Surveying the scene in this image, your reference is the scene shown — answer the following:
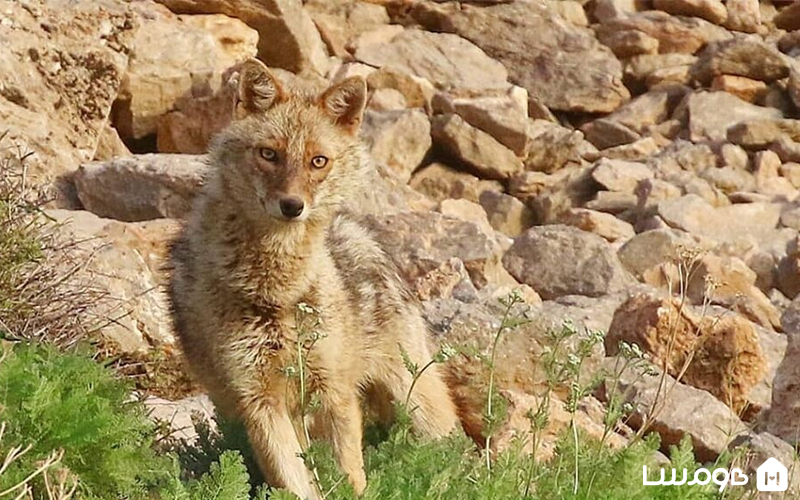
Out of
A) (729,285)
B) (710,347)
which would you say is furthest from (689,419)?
(729,285)

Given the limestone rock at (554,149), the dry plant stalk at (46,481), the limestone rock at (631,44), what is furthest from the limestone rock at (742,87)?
→ the dry plant stalk at (46,481)

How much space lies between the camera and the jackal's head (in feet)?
19.9

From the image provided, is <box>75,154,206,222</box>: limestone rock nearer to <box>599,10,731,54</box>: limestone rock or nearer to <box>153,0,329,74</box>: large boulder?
<box>153,0,329,74</box>: large boulder

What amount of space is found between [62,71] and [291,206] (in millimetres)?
6382

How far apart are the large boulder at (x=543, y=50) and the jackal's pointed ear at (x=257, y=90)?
44.6 feet

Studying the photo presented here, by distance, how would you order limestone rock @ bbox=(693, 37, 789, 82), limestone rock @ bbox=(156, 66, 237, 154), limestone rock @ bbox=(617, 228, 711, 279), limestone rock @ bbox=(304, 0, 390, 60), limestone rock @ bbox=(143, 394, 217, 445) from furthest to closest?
limestone rock @ bbox=(693, 37, 789, 82) → limestone rock @ bbox=(304, 0, 390, 60) → limestone rock @ bbox=(617, 228, 711, 279) → limestone rock @ bbox=(156, 66, 237, 154) → limestone rock @ bbox=(143, 394, 217, 445)

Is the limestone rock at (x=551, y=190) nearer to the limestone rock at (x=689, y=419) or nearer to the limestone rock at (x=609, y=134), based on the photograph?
the limestone rock at (x=609, y=134)

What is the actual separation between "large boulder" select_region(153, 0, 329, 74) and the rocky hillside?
0.03 meters

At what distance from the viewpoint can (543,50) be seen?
20422 mm

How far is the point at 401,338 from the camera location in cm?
672

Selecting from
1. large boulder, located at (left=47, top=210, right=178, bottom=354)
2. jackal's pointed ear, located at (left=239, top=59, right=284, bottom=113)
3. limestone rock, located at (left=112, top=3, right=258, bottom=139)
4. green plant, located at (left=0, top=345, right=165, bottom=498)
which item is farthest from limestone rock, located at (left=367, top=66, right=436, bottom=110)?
green plant, located at (left=0, top=345, right=165, bottom=498)

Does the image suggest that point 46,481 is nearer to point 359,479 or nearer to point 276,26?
point 359,479

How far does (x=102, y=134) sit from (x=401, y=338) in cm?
681

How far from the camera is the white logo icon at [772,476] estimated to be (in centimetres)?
588
